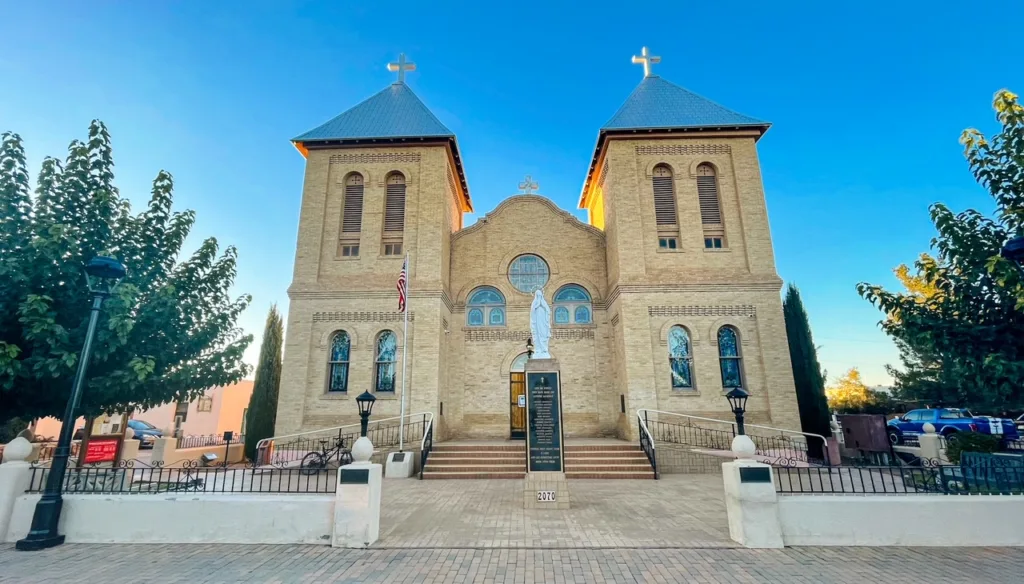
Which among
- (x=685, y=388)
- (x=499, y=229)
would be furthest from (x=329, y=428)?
(x=685, y=388)

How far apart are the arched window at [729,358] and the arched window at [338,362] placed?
1226cm

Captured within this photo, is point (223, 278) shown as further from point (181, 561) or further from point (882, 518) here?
point (882, 518)

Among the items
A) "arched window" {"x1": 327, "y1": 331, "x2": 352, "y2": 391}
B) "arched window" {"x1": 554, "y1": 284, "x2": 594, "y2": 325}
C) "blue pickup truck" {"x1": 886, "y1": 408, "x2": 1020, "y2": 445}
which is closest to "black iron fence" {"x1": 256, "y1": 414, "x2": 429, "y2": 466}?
"arched window" {"x1": 327, "y1": 331, "x2": 352, "y2": 391}

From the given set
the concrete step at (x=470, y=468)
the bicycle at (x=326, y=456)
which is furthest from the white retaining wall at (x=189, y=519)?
the concrete step at (x=470, y=468)

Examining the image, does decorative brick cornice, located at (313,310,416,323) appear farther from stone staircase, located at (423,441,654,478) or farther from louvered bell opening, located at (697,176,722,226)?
louvered bell opening, located at (697,176,722,226)

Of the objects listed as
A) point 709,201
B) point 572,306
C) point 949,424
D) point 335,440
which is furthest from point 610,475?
point 949,424

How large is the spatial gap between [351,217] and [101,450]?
32.9 feet

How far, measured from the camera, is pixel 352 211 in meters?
17.1

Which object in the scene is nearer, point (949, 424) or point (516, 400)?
point (516, 400)

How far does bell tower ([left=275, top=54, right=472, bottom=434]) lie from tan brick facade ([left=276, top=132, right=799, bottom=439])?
0.05 meters

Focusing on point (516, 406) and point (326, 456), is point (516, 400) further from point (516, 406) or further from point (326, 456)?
point (326, 456)

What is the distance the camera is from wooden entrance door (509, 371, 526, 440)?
1603cm

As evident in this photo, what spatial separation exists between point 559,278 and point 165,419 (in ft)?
101

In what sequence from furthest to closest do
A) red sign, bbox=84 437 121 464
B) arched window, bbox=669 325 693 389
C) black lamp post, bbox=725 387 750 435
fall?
arched window, bbox=669 325 693 389, red sign, bbox=84 437 121 464, black lamp post, bbox=725 387 750 435
